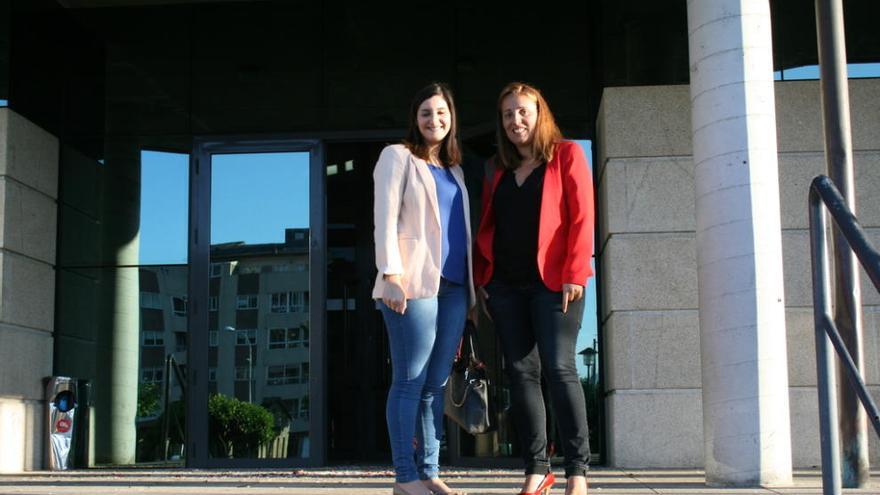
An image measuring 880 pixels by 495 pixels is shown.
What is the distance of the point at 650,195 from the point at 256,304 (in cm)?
320

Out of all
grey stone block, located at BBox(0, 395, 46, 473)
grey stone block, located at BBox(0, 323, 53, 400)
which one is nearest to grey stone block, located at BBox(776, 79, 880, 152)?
grey stone block, located at BBox(0, 323, 53, 400)

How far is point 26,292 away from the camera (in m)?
8.48

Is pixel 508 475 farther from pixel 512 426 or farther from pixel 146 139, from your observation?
pixel 146 139

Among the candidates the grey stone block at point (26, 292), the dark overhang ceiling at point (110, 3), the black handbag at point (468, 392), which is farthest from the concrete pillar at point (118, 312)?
the black handbag at point (468, 392)

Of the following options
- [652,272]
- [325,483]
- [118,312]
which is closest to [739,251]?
[652,272]

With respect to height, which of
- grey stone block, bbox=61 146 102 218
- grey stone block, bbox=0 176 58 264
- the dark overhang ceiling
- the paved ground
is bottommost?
the paved ground

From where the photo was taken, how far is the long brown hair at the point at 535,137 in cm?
455

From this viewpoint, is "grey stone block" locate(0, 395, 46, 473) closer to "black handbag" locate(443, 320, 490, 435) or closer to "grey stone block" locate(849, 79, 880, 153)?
"black handbag" locate(443, 320, 490, 435)

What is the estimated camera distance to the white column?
5.54 metres

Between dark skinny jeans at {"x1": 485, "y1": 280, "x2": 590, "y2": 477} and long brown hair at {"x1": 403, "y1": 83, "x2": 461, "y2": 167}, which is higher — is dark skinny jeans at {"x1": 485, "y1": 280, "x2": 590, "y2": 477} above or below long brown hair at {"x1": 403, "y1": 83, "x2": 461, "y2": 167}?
below

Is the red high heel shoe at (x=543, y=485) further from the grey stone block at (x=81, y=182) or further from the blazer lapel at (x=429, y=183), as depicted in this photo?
the grey stone block at (x=81, y=182)

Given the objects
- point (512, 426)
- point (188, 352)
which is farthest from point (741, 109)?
point (188, 352)

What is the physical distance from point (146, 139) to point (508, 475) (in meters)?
4.12

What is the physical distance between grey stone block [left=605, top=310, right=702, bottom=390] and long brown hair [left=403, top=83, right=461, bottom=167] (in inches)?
137
